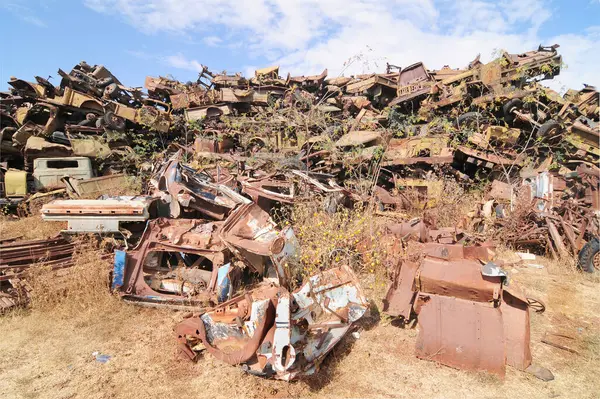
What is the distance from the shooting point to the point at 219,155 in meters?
7.78

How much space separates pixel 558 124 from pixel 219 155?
7.55m

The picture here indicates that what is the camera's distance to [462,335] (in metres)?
3.02

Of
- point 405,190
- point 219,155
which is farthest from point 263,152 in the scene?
point 405,190

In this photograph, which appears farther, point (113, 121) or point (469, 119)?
point (113, 121)

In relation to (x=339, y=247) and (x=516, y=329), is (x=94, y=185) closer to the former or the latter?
(x=339, y=247)

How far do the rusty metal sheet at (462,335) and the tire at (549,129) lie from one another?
6.11m

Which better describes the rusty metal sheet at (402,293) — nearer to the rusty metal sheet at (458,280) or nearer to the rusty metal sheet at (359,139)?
the rusty metal sheet at (458,280)

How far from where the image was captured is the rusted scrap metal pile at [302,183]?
121 inches

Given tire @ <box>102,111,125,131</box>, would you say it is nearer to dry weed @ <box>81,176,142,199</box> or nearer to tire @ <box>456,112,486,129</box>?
dry weed @ <box>81,176,142,199</box>

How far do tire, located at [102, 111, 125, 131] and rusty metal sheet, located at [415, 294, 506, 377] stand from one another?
867 cm

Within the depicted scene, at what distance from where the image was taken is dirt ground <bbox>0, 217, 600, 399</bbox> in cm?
272

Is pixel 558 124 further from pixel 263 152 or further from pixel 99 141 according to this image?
pixel 99 141

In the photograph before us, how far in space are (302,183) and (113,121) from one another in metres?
6.06

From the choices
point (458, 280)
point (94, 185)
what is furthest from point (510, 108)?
point (94, 185)
